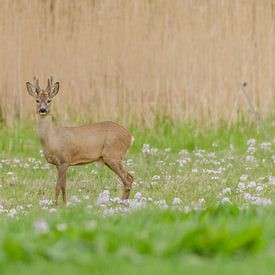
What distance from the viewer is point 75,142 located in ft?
39.0

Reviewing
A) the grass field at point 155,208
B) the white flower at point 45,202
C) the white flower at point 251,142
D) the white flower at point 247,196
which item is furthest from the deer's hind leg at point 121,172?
the white flower at point 251,142

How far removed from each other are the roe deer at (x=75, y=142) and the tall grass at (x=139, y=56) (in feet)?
12.9

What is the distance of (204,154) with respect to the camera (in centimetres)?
1477

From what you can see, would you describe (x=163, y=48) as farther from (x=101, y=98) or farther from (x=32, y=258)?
(x=32, y=258)

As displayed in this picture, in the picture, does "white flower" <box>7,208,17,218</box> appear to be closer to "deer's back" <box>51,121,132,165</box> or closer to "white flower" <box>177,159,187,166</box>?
"deer's back" <box>51,121,132,165</box>

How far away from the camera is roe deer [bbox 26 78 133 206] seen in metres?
11.7

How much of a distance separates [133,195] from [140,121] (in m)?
4.26

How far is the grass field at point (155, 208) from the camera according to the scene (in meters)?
5.83

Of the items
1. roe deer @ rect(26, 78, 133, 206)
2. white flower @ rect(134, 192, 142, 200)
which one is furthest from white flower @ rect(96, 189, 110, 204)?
white flower @ rect(134, 192, 142, 200)

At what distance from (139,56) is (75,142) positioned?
479 cm

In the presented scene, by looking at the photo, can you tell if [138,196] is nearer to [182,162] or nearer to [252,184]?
[252,184]

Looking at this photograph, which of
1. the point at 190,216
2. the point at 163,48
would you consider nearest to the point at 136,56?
the point at 163,48

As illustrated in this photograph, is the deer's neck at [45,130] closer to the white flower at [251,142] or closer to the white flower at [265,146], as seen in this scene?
the white flower at [265,146]

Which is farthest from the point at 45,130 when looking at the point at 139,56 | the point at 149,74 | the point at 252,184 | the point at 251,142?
the point at 139,56
